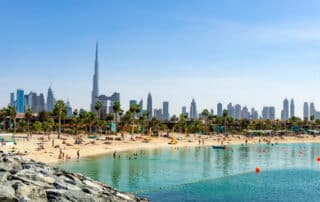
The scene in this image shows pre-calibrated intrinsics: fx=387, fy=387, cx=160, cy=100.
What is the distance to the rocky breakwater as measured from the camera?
18.5 metres

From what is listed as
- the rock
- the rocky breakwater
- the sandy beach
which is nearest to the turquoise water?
the sandy beach

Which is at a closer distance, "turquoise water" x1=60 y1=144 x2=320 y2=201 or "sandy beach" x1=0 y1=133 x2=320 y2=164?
"turquoise water" x1=60 y1=144 x2=320 y2=201

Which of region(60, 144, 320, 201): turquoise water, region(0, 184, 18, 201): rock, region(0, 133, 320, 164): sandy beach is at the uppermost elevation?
region(0, 184, 18, 201): rock

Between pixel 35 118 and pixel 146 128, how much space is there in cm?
5514

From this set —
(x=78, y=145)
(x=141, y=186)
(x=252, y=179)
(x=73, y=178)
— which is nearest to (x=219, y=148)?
(x=78, y=145)

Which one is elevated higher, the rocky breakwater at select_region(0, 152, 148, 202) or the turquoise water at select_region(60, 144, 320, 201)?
the rocky breakwater at select_region(0, 152, 148, 202)

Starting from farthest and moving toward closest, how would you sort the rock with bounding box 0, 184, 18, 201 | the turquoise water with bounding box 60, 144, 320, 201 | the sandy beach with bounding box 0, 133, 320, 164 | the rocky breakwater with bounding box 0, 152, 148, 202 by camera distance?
the sandy beach with bounding box 0, 133, 320, 164, the turquoise water with bounding box 60, 144, 320, 201, the rocky breakwater with bounding box 0, 152, 148, 202, the rock with bounding box 0, 184, 18, 201

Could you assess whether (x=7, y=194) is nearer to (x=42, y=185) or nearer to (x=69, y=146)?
(x=42, y=185)

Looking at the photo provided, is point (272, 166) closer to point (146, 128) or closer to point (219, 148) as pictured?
point (219, 148)

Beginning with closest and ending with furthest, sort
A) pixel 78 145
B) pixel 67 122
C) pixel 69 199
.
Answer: pixel 69 199 < pixel 78 145 < pixel 67 122

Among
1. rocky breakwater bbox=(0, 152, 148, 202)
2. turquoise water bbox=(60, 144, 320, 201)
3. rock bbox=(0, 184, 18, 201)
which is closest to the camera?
rock bbox=(0, 184, 18, 201)

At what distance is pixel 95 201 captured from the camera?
19.9 meters

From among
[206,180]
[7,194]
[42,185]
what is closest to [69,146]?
[206,180]

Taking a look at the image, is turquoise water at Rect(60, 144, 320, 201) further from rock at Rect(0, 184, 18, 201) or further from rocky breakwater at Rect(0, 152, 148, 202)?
rock at Rect(0, 184, 18, 201)
